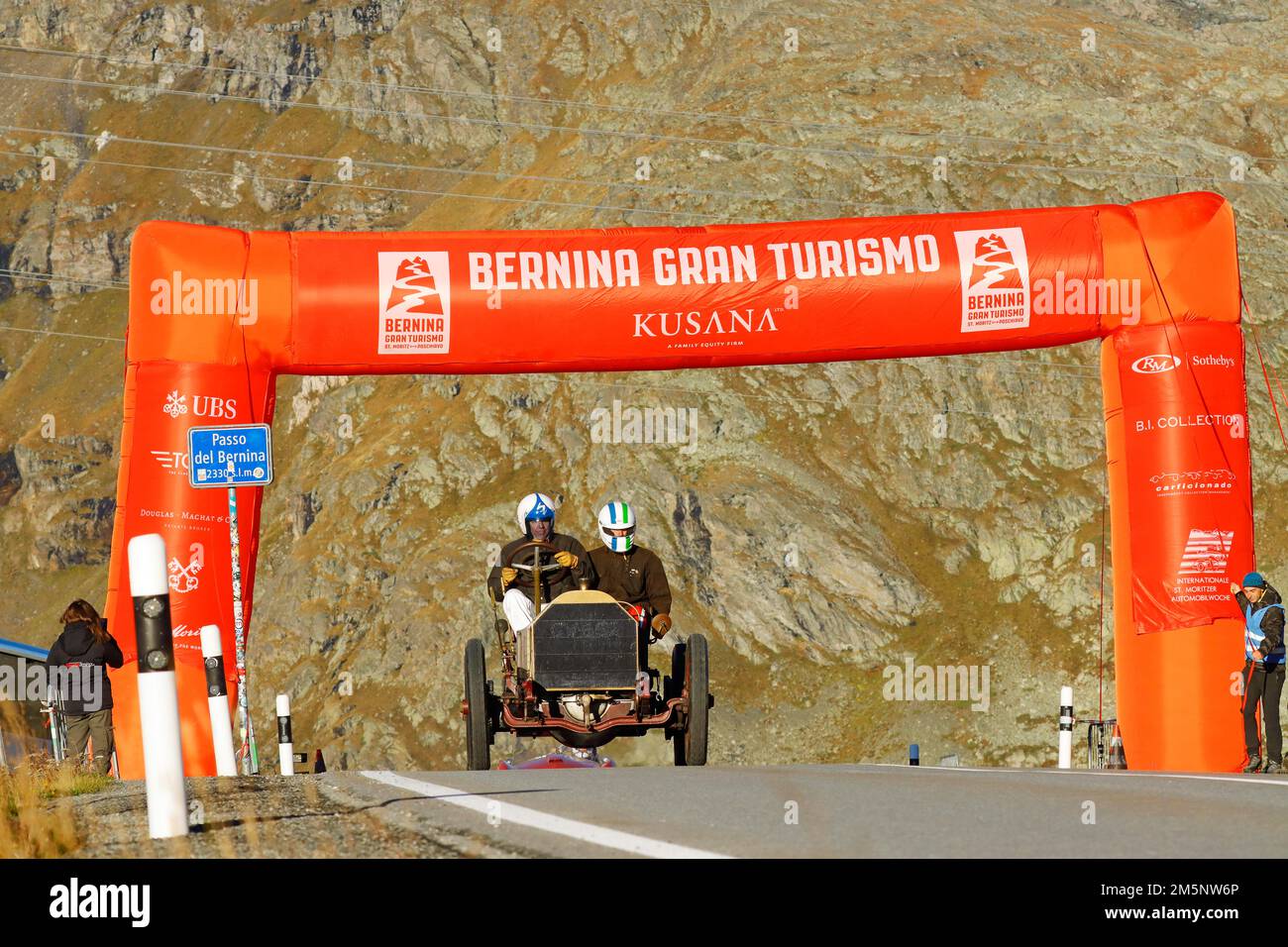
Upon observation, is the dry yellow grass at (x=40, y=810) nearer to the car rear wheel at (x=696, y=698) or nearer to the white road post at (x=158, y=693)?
the white road post at (x=158, y=693)

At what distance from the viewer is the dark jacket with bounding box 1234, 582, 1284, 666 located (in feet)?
47.4

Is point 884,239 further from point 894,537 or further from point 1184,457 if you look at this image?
point 894,537

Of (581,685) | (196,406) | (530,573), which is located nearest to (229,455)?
(196,406)

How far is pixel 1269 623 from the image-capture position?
14.5 m

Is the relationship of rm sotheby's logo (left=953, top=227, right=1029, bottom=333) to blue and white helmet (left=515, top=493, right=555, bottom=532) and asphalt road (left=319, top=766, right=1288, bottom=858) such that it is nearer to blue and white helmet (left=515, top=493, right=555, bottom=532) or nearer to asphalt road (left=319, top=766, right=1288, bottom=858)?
blue and white helmet (left=515, top=493, right=555, bottom=532)

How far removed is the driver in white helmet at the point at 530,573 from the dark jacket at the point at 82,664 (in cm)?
378

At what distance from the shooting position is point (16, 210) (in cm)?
9381

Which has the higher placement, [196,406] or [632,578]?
[196,406]

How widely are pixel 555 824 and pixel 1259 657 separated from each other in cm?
1009

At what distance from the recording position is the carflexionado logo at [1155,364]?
1611 centimetres

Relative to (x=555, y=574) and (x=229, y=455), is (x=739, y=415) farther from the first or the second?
(x=555, y=574)

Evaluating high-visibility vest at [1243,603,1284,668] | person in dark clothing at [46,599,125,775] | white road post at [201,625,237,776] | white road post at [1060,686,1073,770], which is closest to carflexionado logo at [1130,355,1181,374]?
high-visibility vest at [1243,603,1284,668]

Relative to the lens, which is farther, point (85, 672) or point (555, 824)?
point (85, 672)
